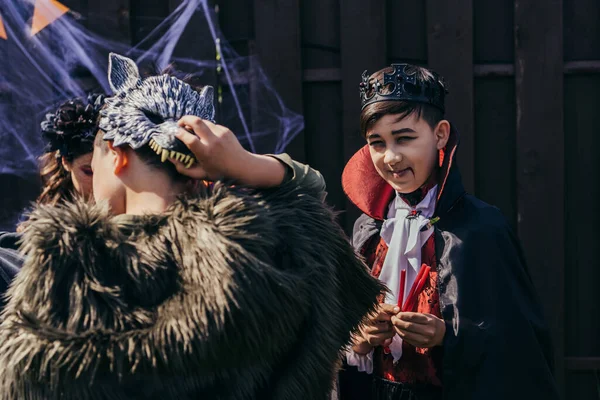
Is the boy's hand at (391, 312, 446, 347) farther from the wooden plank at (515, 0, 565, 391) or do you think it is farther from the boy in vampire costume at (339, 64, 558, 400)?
the wooden plank at (515, 0, 565, 391)

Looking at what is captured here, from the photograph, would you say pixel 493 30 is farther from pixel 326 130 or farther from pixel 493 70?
pixel 326 130

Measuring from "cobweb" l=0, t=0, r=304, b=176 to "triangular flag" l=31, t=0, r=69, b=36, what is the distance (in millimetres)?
17

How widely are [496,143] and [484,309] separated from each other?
1341 millimetres

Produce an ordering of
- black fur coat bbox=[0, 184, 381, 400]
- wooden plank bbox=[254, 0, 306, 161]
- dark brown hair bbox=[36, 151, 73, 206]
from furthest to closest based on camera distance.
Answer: wooden plank bbox=[254, 0, 306, 161] < dark brown hair bbox=[36, 151, 73, 206] < black fur coat bbox=[0, 184, 381, 400]

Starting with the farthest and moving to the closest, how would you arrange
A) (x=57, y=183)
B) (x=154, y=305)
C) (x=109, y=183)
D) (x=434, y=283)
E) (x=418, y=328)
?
(x=57, y=183) < (x=434, y=283) < (x=418, y=328) < (x=109, y=183) < (x=154, y=305)

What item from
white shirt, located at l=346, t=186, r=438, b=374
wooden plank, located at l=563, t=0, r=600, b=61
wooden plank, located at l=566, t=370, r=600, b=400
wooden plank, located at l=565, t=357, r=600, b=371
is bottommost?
wooden plank, located at l=566, t=370, r=600, b=400

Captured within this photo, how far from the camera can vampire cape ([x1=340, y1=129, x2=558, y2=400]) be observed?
210 cm

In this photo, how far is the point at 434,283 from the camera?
2205 mm

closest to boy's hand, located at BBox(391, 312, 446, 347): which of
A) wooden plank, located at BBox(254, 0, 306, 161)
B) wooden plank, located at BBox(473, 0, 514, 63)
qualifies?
wooden plank, located at BBox(254, 0, 306, 161)

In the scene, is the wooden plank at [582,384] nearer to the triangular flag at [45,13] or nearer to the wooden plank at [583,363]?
the wooden plank at [583,363]

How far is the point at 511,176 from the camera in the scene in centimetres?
326

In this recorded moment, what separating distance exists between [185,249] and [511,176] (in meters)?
2.20

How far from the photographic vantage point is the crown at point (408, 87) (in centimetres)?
227

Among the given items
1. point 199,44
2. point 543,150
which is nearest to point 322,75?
point 199,44
